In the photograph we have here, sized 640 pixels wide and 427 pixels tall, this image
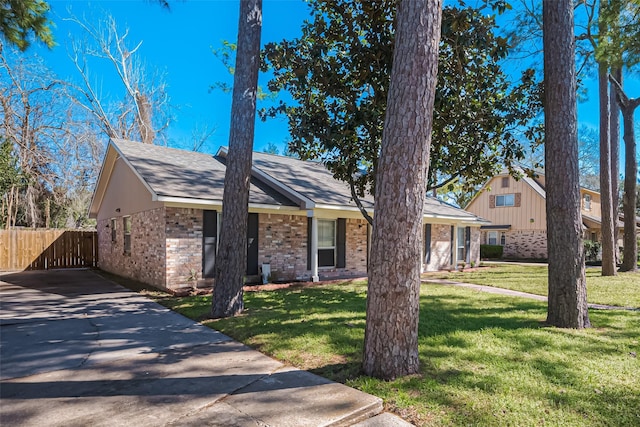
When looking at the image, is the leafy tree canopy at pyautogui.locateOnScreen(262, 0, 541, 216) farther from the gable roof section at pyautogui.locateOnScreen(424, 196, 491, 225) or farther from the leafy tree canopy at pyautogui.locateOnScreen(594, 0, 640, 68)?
the gable roof section at pyautogui.locateOnScreen(424, 196, 491, 225)

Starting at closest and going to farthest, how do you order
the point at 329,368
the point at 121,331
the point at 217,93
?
the point at 329,368 → the point at 121,331 → the point at 217,93

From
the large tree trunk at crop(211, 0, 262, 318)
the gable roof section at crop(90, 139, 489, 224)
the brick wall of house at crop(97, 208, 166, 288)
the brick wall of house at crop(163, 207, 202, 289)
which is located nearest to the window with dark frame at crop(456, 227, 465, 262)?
the gable roof section at crop(90, 139, 489, 224)

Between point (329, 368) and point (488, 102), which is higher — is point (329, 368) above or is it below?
below

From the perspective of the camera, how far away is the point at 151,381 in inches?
153

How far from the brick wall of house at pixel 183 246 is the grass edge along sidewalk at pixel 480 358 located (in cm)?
174

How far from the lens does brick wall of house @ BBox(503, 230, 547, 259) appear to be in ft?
80.8

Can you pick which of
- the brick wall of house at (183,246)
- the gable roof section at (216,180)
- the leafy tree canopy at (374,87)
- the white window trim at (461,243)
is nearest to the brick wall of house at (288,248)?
the gable roof section at (216,180)

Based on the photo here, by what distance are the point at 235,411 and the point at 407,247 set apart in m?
2.17

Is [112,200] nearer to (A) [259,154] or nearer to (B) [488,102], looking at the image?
(A) [259,154]

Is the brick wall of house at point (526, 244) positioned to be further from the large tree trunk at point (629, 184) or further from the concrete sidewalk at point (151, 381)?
the concrete sidewalk at point (151, 381)

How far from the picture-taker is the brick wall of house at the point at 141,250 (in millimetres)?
10039

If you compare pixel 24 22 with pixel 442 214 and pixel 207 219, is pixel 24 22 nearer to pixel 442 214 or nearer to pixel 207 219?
pixel 207 219

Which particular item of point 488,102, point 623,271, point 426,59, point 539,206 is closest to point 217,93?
point 488,102

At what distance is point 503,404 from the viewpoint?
3.31 metres
